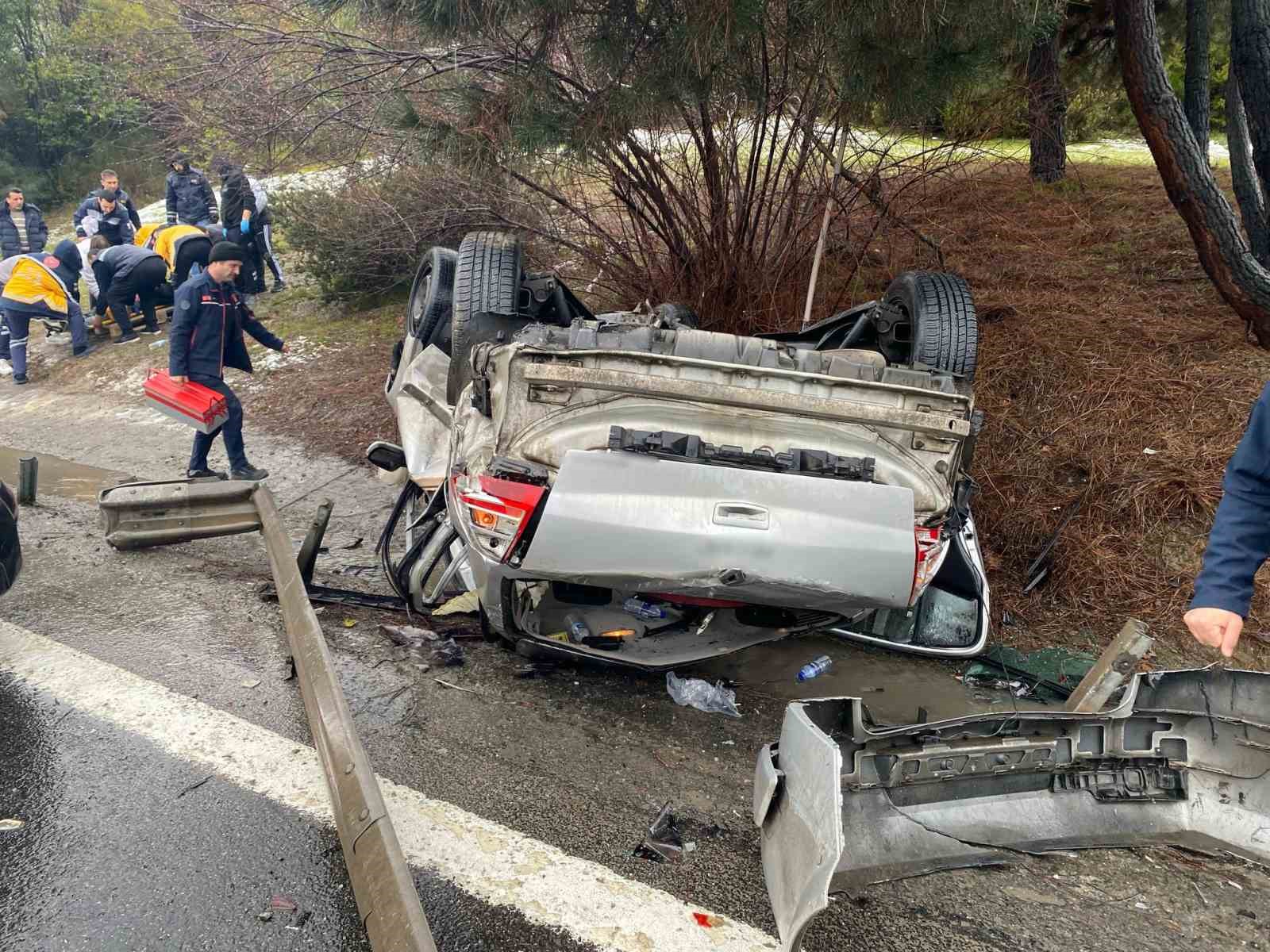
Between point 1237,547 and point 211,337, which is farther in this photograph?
point 211,337

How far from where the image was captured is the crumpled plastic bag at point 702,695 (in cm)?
362

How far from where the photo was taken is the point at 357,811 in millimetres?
2316

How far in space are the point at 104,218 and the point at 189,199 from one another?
121 centimetres

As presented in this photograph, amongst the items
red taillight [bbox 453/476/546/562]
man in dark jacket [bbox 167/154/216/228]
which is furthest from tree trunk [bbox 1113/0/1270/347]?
man in dark jacket [bbox 167/154/216/228]

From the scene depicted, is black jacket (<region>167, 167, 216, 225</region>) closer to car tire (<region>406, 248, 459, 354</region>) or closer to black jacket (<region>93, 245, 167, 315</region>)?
black jacket (<region>93, 245, 167, 315</region>)

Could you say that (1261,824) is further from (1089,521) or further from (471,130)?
(471,130)

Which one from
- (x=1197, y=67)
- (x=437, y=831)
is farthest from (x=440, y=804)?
(x=1197, y=67)

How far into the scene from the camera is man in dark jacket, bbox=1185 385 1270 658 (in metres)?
2.23

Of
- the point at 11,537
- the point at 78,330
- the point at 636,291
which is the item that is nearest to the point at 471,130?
the point at 636,291

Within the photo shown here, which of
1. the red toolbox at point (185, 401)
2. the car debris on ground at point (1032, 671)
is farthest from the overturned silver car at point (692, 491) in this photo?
the red toolbox at point (185, 401)

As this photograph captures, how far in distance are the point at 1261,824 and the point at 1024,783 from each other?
26.3 inches

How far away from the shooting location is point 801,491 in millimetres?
3023

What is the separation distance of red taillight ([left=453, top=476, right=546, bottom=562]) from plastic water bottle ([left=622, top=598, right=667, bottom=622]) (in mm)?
806

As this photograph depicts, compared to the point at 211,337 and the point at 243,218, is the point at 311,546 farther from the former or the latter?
the point at 243,218
